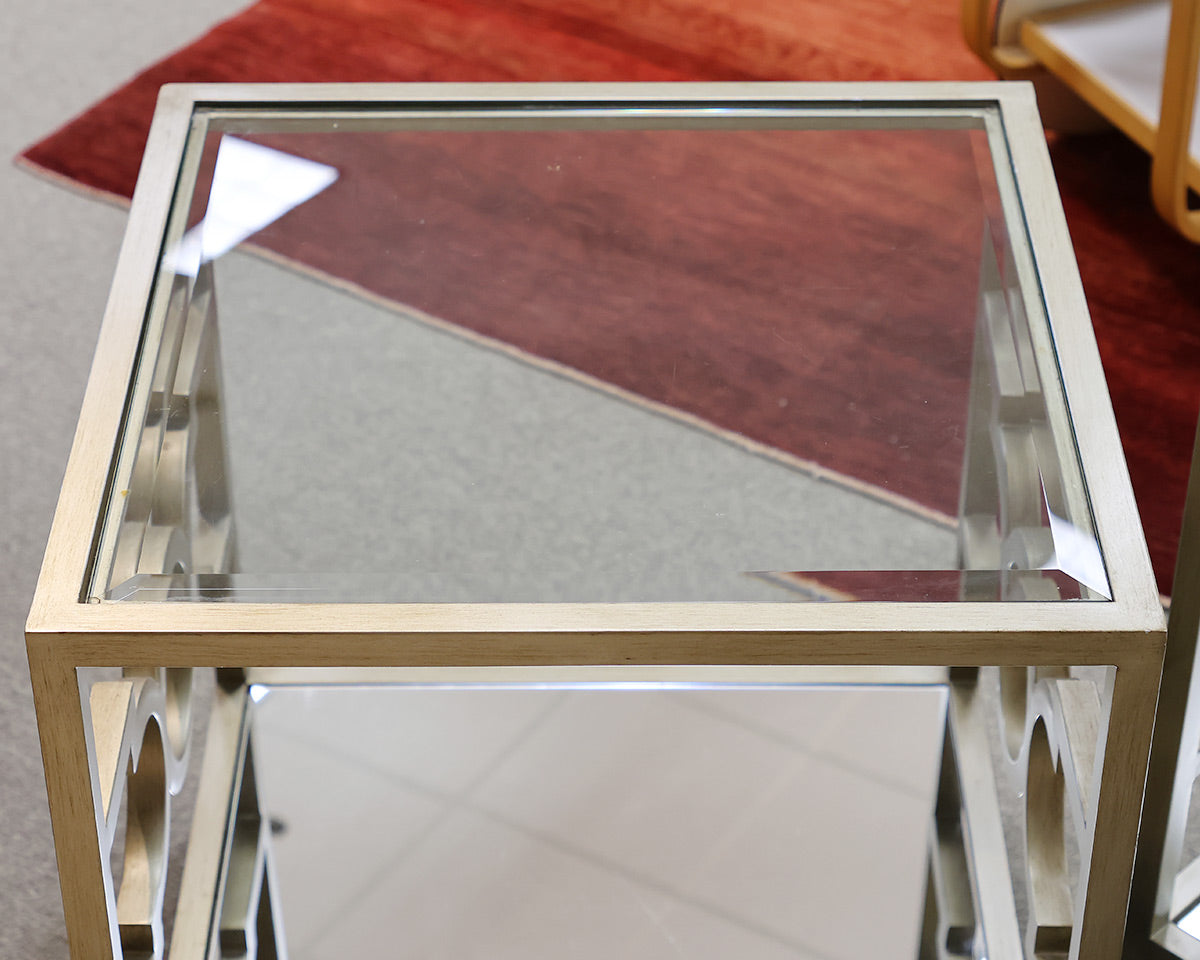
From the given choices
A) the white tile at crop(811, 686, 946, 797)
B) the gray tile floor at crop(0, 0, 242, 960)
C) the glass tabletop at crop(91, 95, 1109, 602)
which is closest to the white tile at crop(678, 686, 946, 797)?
the white tile at crop(811, 686, 946, 797)

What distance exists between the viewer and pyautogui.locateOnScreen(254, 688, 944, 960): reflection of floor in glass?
1.15 metres

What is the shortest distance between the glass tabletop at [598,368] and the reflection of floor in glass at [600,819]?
40 cm

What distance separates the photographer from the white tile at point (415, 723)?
1.30 m

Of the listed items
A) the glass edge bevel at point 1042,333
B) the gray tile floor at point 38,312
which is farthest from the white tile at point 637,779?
the glass edge bevel at point 1042,333

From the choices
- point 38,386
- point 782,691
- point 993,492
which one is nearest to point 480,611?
point 993,492

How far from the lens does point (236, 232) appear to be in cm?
105

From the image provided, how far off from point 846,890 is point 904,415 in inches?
16.8

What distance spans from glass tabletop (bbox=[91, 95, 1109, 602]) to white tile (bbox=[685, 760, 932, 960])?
40cm

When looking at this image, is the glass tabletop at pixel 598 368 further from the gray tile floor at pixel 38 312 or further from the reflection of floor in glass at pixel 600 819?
the gray tile floor at pixel 38 312

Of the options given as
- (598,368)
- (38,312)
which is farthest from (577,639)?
(38,312)

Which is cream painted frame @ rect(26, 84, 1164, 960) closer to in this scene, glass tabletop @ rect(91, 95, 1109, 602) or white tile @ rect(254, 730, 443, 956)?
glass tabletop @ rect(91, 95, 1109, 602)

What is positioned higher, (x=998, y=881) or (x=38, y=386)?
(x=38, y=386)

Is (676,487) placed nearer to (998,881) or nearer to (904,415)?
(904,415)

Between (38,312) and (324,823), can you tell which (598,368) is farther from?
(38,312)
